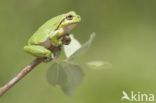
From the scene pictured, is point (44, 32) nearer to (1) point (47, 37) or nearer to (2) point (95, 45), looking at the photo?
(1) point (47, 37)

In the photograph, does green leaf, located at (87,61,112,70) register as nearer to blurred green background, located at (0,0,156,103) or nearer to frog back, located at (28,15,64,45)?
frog back, located at (28,15,64,45)

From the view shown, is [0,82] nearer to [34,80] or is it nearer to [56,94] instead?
[34,80]

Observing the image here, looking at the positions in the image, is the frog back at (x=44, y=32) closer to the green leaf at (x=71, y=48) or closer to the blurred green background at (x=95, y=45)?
the green leaf at (x=71, y=48)

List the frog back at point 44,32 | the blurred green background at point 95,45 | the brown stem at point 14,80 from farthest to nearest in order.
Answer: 1. the blurred green background at point 95,45
2. the frog back at point 44,32
3. the brown stem at point 14,80

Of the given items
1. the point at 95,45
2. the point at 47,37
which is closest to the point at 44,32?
the point at 47,37

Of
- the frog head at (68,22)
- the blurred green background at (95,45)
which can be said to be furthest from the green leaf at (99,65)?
the blurred green background at (95,45)

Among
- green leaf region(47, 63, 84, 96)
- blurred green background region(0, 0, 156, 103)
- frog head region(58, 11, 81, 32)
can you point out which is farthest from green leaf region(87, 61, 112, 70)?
blurred green background region(0, 0, 156, 103)
